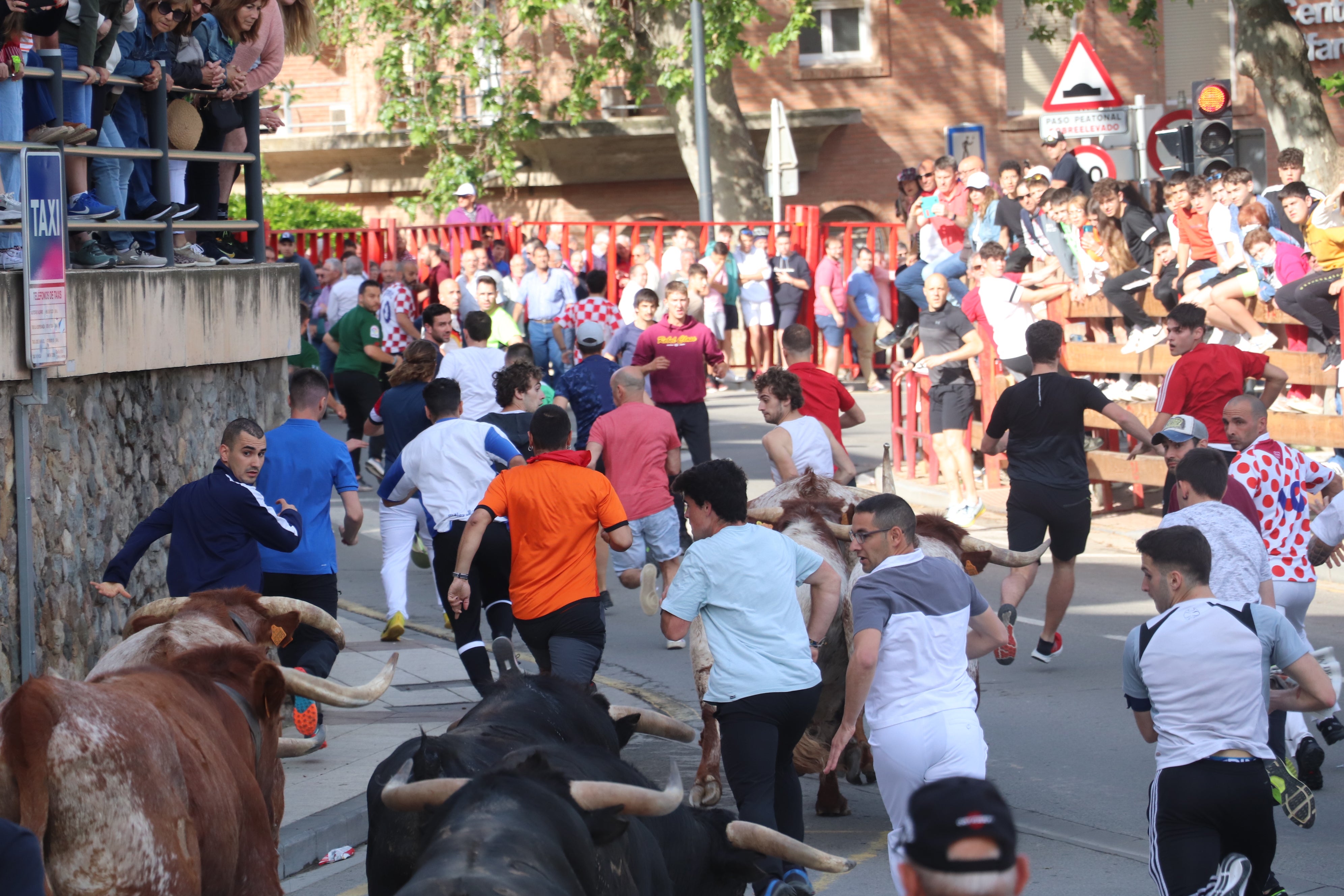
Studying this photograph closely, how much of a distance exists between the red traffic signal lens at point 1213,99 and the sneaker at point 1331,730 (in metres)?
9.73

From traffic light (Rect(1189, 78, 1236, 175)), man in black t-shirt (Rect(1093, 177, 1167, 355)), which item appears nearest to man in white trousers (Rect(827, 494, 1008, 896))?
man in black t-shirt (Rect(1093, 177, 1167, 355))

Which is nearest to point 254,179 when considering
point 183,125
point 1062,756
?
point 183,125

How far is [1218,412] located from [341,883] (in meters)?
6.65

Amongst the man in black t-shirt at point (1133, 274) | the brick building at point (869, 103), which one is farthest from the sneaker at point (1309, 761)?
the brick building at point (869, 103)

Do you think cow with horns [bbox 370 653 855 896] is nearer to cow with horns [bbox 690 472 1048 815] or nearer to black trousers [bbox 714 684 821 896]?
black trousers [bbox 714 684 821 896]

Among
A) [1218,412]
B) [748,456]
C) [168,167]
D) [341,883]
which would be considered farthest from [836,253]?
[341,883]

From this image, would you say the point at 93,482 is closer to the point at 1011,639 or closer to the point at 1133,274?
the point at 1011,639

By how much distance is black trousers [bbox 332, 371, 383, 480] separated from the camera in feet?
57.3

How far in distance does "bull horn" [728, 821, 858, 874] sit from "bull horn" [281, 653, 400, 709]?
1.40 metres

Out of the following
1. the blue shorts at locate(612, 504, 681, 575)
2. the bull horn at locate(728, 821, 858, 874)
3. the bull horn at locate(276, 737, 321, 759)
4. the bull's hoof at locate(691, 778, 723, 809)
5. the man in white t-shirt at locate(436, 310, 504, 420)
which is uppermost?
the man in white t-shirt at locate(436, 310, 504, 420)

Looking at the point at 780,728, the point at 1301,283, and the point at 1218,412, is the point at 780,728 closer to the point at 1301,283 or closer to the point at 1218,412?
the point at 1218,412

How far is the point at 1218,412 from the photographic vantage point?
10.7m

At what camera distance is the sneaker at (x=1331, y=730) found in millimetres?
7734

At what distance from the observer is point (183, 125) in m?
10.1
